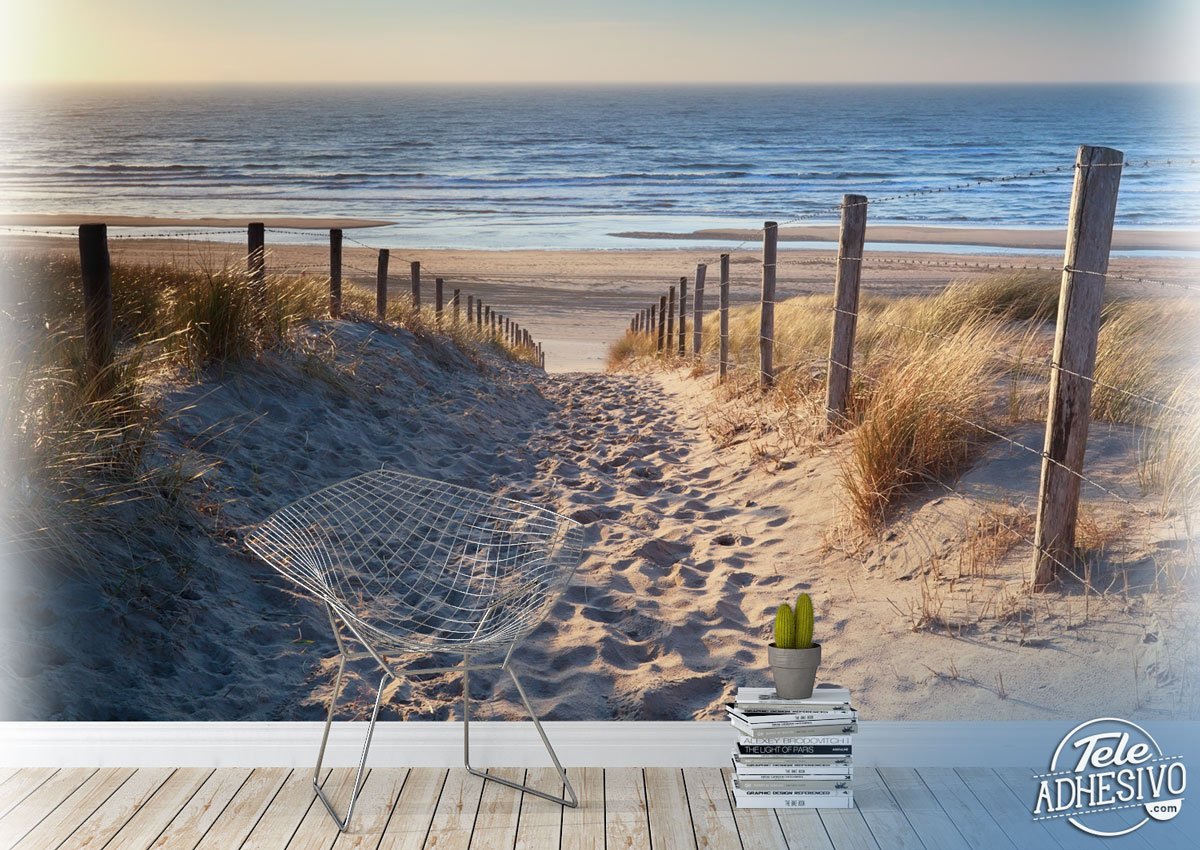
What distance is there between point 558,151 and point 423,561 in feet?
5.14

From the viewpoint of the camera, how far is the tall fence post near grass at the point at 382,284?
13.0ft

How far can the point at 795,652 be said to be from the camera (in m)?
2.13

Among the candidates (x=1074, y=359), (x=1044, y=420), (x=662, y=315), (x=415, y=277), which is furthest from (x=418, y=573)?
(x=662, y=315)

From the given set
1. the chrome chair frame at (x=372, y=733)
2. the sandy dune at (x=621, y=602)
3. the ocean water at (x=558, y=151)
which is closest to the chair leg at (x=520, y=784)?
the chrome chair frame at (x=372, y=733)

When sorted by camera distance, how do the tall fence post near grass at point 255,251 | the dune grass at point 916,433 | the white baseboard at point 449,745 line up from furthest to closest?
1. the tall fence post near grass at point 255,251
2. the dune grass at point 916,433
3. the white baseboard at point 449,745

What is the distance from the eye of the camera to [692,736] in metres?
2.30

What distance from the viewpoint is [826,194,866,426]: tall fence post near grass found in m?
3.89

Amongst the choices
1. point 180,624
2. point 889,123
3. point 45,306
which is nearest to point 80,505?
point 180,624

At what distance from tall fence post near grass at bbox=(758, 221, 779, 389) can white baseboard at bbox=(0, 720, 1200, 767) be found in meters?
2.59

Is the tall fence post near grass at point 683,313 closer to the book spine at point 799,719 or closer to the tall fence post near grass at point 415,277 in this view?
the tall fence post near grass at point 415,277

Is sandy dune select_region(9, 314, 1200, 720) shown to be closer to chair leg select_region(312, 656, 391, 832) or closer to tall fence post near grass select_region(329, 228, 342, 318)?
tall fence post near grass select_region(329, 228, 342, 318)

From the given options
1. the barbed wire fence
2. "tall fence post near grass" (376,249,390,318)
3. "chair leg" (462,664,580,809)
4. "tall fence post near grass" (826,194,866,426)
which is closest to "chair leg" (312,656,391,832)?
"chair leg" (462,664,580,809)

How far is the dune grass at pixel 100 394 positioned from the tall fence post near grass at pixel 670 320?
281 centimetres

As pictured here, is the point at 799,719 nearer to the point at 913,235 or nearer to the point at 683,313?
the point at 913,235
